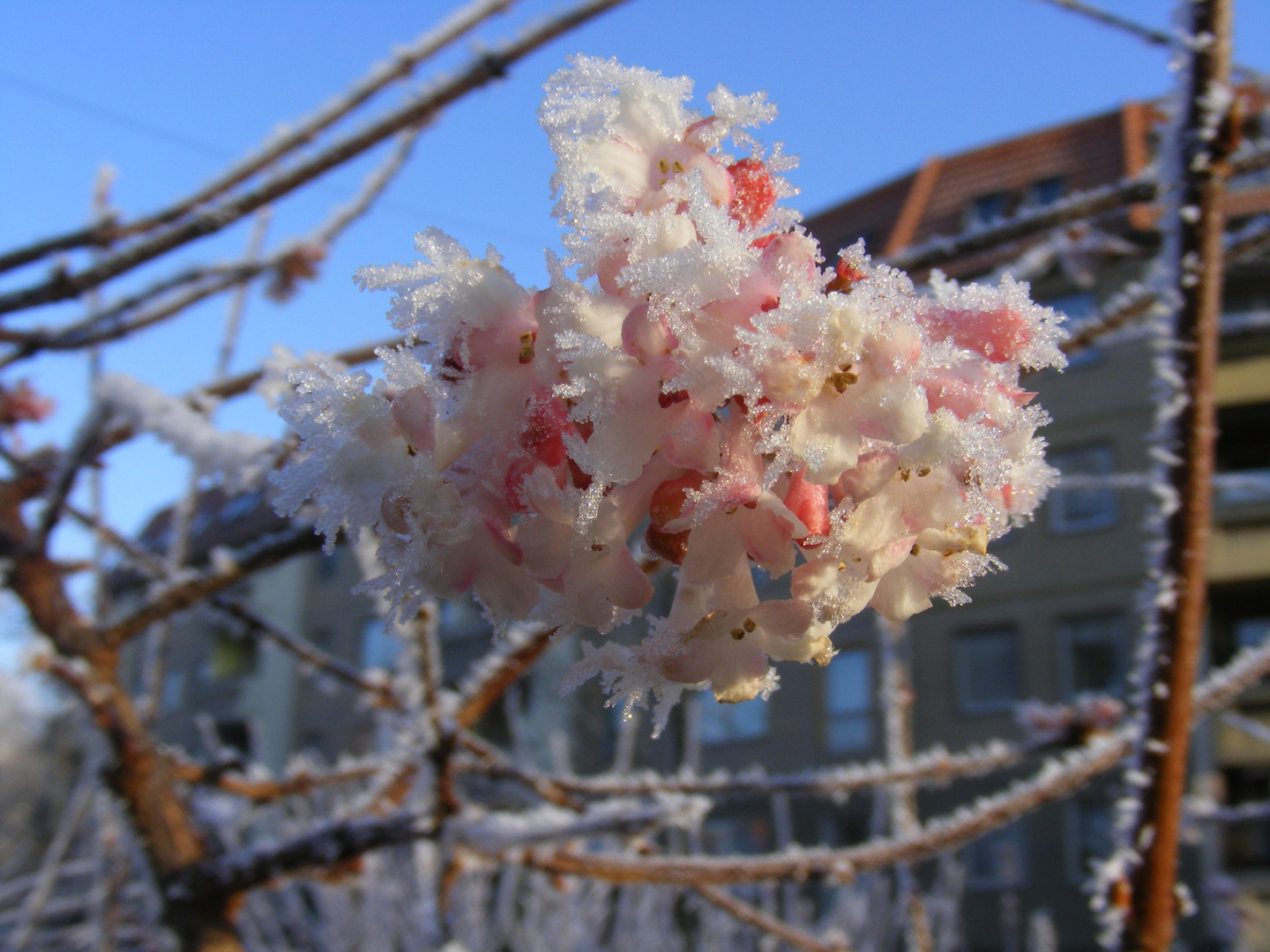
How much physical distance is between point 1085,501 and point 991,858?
192 inches

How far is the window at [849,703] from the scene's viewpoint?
43.5 feet

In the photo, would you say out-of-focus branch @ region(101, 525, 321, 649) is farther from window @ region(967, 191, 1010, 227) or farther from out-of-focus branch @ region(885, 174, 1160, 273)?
window @ region(967, 191, 1010, 227)

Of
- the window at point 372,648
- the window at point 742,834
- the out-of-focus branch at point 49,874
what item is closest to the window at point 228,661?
the window at point 372,648

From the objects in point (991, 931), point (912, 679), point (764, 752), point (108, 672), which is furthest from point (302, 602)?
point (108, 672)

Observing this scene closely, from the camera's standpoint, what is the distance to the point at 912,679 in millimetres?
13219

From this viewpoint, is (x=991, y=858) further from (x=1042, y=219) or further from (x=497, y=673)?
(x=1042, y=219)

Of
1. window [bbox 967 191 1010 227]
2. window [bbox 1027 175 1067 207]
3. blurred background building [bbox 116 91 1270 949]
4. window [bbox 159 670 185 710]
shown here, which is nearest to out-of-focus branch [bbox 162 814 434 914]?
blurred background building [bbox 116 91 1270 949]

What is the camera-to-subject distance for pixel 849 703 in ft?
44.3

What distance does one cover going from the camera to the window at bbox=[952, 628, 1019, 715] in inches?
510

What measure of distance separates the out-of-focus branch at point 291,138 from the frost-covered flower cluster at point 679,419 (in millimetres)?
1259

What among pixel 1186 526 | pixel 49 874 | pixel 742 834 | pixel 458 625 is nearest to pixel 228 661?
pixel 458 625

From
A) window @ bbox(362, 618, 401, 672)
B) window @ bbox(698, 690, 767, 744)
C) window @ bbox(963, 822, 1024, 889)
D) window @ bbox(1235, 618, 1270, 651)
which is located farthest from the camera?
window @ bbox(362, 618, 401, 672)

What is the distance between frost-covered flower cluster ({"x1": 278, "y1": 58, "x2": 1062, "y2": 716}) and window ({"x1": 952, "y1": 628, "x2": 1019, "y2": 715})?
13.3 m

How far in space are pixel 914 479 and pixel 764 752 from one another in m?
13.7
